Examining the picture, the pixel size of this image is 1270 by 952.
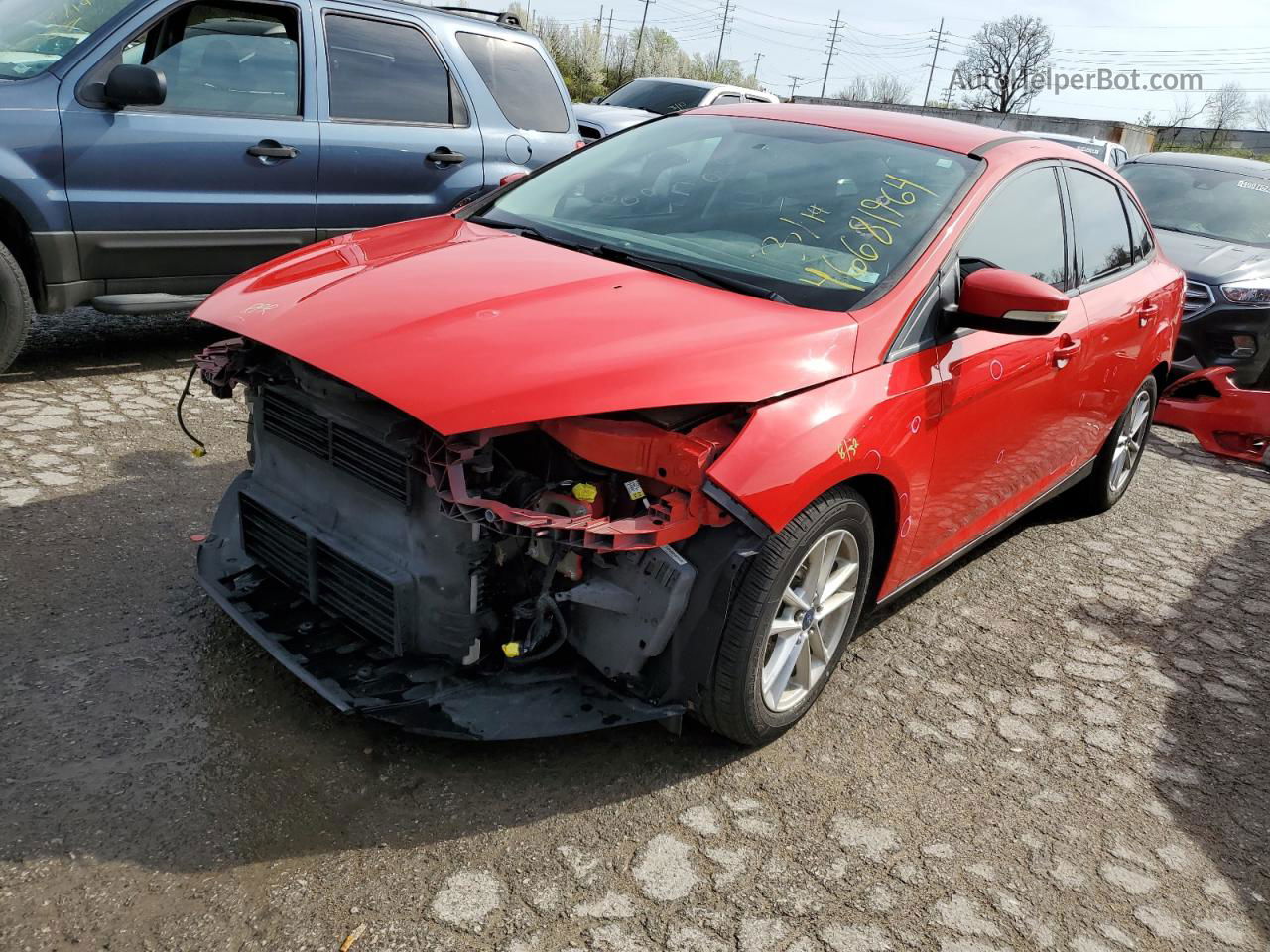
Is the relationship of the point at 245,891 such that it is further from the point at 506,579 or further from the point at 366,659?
the point at 506,579

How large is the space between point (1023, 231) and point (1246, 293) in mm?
4788

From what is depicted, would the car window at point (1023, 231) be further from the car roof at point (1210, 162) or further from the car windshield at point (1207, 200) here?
the car roof at point (1210, 162)

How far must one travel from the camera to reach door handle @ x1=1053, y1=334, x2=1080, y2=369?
3914mm

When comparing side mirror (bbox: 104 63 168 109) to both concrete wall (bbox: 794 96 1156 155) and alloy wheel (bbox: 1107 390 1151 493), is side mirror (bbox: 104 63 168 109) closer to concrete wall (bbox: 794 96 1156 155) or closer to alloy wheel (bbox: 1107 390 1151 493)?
alloy wheel (bbox: 1107 390 1151 493)

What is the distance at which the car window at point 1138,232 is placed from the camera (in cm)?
491

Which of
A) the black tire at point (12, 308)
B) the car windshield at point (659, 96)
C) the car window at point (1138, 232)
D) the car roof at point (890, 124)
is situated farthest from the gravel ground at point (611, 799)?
the car windshield at point (659, 96)

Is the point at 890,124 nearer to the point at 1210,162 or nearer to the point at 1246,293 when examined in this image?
the point at 1246,293

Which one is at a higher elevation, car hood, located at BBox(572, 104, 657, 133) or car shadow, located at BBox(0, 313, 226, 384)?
car hood, located at BBox(572, 104, 657, 133)

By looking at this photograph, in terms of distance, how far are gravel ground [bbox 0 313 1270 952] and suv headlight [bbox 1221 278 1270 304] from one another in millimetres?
4388

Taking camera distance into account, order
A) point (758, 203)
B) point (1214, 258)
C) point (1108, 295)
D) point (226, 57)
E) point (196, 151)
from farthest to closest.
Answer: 1. point (1214, 258)
2. point (226, 57)
3. point (196, 151)
4. point (1108, 295)
5. point (758, 203)

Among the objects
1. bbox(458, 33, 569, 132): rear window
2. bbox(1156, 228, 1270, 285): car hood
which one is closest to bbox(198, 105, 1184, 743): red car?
bbox(458, 33, 569, 132): rear window

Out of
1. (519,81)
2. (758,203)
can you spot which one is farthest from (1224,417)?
(519,81)

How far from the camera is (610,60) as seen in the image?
175 ft

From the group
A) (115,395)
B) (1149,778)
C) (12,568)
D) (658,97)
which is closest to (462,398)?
(12,568)
